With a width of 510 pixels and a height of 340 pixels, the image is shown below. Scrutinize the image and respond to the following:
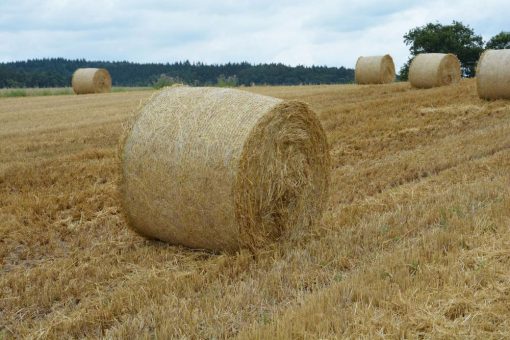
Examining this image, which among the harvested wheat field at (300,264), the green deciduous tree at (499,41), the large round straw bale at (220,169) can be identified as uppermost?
the green deciduous tree at (499,41)

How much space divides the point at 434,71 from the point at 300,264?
1700cm

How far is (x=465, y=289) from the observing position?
4.30 metres

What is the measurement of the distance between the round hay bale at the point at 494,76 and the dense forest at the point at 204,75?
2309cm

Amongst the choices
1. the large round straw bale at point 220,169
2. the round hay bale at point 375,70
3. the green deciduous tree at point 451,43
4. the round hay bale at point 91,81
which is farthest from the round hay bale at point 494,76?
the green deciduous tree at point 451,43

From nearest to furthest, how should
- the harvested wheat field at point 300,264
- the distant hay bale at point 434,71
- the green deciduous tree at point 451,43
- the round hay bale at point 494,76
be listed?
the harvested wheat field at point 300,264 < the round hay bale at point 494,76 < the distant hay bale at point 434,71 < the green deciduous tree at point 451,43

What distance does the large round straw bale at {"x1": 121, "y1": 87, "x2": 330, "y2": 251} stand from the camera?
19.0 feet

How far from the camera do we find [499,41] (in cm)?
4291

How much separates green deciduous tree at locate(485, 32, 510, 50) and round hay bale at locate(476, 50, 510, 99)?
2869cm

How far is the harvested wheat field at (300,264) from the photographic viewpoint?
409cm

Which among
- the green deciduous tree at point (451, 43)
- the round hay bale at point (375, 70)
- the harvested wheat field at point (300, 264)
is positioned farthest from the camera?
the green deciduous tree at point (451, 43)

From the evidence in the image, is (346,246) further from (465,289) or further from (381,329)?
(381,329)

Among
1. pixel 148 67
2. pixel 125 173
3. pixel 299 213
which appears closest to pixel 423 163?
pixel 299 213

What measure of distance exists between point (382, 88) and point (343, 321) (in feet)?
63.1

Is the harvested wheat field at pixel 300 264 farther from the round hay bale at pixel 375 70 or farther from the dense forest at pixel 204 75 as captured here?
the dense forest at pixel 204 75
